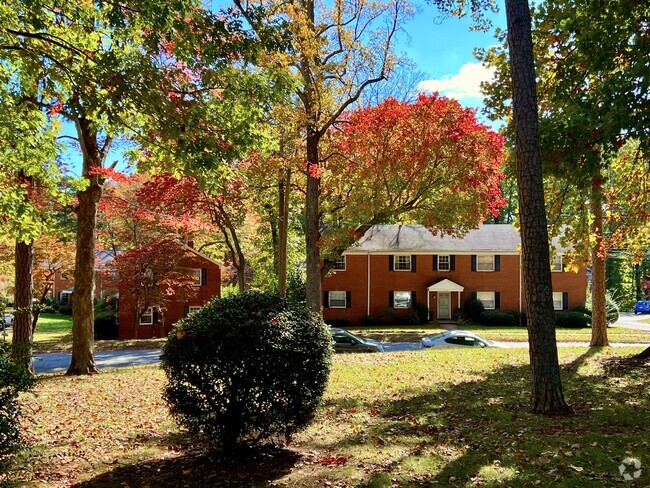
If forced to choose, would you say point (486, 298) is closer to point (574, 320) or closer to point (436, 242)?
point (436, 242)

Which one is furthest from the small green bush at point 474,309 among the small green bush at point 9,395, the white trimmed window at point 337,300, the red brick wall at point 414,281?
the small green bush at point 9,395

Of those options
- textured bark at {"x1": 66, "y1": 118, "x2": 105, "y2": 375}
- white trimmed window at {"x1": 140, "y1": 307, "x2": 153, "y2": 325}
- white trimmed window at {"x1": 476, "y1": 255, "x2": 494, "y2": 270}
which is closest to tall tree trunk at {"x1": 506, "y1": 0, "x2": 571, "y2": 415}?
textured bark at {"x1": 66, "y1": 118, "x2": 105, "y2": 375}

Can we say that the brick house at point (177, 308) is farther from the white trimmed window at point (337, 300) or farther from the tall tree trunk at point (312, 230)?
the tall tree trunk at point (312, 230)

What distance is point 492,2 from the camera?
9078mm

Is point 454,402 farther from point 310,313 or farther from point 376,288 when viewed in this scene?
point 376,288

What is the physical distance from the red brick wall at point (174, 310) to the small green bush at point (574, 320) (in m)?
23.1

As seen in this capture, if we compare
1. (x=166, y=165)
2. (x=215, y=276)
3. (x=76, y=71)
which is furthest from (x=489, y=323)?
(x=76, y=71)

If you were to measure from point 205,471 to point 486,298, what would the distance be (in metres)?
31.6

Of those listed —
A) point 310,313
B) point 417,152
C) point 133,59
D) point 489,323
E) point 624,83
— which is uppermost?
point 417,152

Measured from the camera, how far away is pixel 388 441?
19.5 feet

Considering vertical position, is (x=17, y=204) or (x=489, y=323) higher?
(x=17, y=204)

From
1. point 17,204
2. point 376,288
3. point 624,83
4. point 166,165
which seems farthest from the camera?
point 376,288

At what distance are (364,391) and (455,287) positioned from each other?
85.0 feet

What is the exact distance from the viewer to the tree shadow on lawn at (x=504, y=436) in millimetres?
4758
